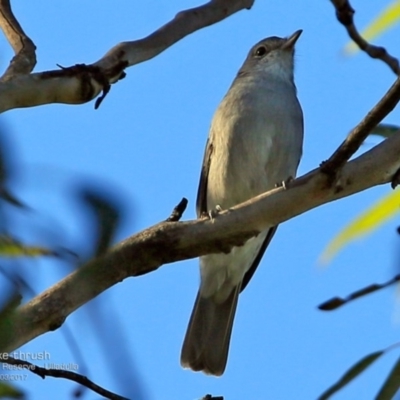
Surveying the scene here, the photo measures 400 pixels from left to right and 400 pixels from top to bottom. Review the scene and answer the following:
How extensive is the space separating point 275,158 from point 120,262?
121 inches

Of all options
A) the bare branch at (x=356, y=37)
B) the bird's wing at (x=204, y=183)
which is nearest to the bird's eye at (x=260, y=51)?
the bird's wing at (x=204, y=183)

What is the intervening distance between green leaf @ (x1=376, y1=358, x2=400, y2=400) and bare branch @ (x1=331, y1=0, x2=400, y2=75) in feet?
3.16

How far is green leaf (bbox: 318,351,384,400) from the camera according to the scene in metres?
1.64

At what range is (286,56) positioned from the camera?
20.1 ft

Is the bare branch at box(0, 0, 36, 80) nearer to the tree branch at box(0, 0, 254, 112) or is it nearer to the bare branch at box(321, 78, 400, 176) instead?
the tree branch at box(0, 0, 254, 112)

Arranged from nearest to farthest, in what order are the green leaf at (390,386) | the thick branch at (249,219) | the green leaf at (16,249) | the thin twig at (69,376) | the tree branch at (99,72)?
the green leaf at (16,249) → the green leaf at (390,386) → the thin twig at (69,376) → the tree branch at (99,72) → the thick branch at (249,219)

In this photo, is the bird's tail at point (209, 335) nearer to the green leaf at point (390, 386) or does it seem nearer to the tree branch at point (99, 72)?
the tree branch at point (99, 72)

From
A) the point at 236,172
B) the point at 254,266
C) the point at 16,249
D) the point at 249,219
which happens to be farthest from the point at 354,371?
the point at 254,266

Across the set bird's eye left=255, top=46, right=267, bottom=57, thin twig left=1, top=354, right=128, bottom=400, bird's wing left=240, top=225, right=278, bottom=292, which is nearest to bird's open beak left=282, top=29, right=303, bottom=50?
bird's eye left=255, top=46, right=267, bottom=57

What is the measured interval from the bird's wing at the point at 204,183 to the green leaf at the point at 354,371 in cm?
373

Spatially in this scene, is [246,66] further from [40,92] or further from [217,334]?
[40,92]

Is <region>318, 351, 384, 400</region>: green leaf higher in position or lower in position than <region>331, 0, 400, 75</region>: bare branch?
lower

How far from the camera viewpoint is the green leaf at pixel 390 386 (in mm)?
1542

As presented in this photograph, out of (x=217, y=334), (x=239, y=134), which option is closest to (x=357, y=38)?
(x=239, y=134)
